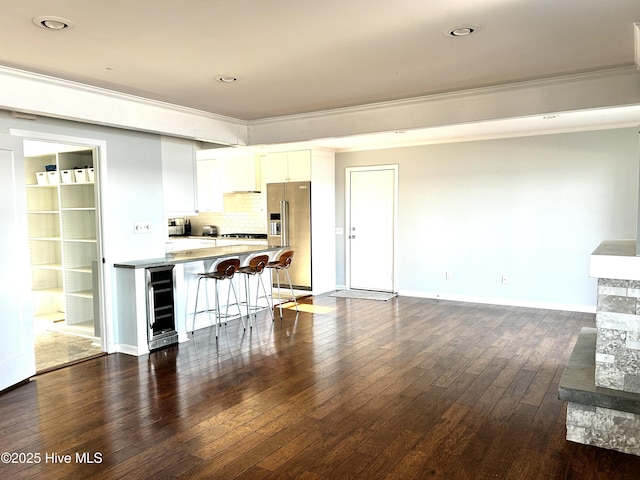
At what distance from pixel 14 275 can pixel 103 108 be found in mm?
1722

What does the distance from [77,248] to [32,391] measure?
2364 mm

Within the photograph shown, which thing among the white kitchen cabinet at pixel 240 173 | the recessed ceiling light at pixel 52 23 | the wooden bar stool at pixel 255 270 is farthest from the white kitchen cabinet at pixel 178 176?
the recessed ceiling light at pixel 52 23

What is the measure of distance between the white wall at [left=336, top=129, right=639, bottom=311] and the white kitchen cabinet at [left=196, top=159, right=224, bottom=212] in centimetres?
278

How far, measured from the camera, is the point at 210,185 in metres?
8.63

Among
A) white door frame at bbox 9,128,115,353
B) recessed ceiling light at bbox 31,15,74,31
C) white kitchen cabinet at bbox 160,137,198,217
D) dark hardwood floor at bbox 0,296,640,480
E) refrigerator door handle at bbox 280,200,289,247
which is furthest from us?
refrigerator door handle at bbox 280,200,289,247

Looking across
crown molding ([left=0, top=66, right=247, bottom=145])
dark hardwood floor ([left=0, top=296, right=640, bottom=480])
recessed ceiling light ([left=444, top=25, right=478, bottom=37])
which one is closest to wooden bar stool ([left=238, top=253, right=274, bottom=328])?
dark hardwood floor ([left=0, top=296, right=640, bottom=480])

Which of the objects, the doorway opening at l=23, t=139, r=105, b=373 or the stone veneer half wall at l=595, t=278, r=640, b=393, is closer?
the stone veneer half wall at l=595, t=278, r=640, b=393

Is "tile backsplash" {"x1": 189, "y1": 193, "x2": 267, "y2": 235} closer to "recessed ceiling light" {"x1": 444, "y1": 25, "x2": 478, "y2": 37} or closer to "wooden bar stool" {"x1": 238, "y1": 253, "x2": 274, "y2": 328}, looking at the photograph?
"wooden bar stool" {"x1": 238, "y1": 253, "x2": 274, "y2": 328}

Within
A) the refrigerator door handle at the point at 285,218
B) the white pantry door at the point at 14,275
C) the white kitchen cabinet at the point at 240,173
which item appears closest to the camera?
the white pantry door at the point at 14,275

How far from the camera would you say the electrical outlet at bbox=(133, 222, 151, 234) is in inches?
199

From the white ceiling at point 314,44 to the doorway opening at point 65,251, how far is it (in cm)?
147

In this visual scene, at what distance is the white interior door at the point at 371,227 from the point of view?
300 inches

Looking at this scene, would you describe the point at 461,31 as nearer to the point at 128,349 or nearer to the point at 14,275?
the point at 14,275

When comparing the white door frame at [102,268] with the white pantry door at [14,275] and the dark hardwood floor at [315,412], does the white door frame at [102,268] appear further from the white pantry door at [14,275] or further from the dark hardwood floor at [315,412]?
the white pantry door at [14,275]
